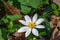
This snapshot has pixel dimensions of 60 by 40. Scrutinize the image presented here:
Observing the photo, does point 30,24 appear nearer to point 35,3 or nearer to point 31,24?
point 31,24

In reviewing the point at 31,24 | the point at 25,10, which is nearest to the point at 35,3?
the point at 25,10

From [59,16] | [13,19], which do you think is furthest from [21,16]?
[59,16]

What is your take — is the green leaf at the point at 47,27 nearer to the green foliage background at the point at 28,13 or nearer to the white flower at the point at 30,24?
the green foliage background at the point at 28,13

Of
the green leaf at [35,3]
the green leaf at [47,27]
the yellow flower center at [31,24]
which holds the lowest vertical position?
the green leaf at [47,27]

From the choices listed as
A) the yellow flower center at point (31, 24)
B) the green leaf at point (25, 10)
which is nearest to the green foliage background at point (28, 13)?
the green leaf at point (25, 10)

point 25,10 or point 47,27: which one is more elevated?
point 25,10

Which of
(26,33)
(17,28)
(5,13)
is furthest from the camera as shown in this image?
(5,13)

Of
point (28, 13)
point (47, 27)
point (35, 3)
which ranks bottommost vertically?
point (47, 27)

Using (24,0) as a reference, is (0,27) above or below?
below

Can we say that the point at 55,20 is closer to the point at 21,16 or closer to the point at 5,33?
the point at 21,16

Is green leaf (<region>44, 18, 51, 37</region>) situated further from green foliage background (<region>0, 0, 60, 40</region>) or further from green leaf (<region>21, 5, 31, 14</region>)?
green leaf (<region>21, 5, 31, 14</region>)

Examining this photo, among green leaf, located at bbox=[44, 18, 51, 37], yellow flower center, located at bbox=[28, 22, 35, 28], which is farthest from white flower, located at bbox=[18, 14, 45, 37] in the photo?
green leaf, located at bbox=[44, 18, 51, 37]
